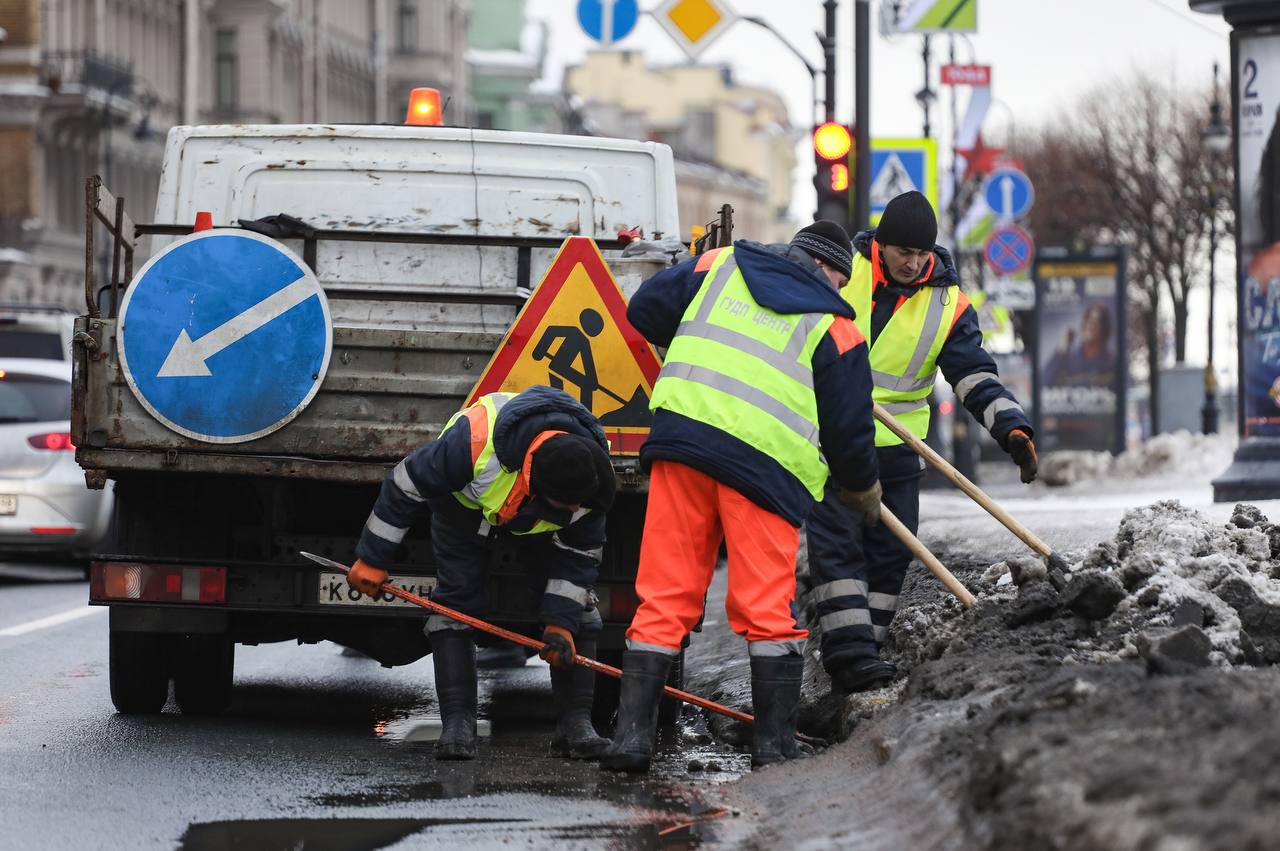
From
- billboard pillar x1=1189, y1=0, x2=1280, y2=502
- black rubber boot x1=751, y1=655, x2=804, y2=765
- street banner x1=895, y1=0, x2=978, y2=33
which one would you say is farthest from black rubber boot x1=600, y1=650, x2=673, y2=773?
street banner x1=895, y1=0, x2=978, y2=33

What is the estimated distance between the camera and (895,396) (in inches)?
337

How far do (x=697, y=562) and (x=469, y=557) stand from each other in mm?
910

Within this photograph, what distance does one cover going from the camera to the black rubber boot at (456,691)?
7.59 meters

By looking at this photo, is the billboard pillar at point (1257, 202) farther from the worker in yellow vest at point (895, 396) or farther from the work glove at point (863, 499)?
the work glove at point (863, 499)

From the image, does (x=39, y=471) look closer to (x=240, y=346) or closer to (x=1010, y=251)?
(x=240, y=346)

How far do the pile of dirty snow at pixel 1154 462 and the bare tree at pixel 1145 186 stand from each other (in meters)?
22.0

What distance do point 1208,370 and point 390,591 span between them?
99.7 feet

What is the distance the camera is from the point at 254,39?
60.1 m

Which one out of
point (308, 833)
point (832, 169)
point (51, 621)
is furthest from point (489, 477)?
point (832, 169)

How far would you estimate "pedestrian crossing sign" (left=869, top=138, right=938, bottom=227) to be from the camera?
68.7 feet

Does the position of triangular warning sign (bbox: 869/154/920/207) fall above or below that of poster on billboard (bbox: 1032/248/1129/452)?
above

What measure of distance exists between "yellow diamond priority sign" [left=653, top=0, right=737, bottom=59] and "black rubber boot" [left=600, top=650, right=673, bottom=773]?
12.2 m

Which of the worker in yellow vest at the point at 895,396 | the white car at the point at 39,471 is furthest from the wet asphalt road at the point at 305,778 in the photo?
the white car at the point at 39,471

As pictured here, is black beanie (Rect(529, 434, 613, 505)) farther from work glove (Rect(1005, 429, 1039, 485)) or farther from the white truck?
work glove (Rect(1005, 429, 1039, 485))
